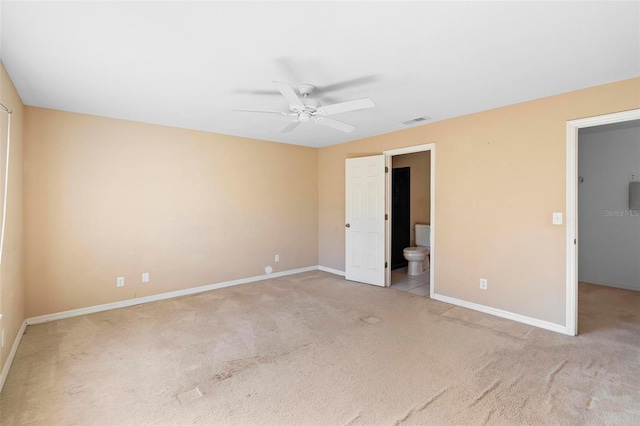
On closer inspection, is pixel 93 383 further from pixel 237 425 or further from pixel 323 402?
pixel 323 402

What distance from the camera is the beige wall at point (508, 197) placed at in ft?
10.0

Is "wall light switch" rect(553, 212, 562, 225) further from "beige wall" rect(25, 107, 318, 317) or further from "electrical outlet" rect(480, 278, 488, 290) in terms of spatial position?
"beige wall" rect(25, 107, 318, 317)

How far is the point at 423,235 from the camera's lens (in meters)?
5.95

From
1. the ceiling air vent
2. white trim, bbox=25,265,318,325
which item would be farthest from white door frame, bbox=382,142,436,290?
white trim, bbox=25,265,318,325

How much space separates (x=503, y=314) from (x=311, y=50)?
11.0ft

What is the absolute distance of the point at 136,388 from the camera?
2139 mm

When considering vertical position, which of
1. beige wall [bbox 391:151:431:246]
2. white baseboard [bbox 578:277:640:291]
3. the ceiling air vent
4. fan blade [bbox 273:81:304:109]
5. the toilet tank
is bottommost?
white baseboard [bbox 578:277:640:291]

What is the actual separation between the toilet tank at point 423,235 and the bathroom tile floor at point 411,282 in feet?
1.95

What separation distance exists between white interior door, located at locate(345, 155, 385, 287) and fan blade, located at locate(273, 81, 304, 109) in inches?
95.4

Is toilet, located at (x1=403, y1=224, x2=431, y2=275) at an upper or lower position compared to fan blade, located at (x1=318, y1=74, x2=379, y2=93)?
lower

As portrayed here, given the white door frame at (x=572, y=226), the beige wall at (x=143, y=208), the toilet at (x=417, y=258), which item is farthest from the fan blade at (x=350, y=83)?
the toilet at (x=417, y=258)

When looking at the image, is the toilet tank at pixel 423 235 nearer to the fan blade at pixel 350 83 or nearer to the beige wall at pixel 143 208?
the beige wall at pixel 143 208

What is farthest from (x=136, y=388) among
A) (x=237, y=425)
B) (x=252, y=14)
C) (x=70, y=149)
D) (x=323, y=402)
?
(x=70, y=149)

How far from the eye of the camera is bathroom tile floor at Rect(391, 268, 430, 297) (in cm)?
446
